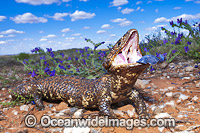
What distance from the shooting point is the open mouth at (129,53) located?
2.81 meters

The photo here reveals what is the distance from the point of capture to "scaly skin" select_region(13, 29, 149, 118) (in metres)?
2.81

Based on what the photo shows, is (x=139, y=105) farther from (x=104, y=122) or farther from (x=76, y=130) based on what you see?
(x=76, y=130)

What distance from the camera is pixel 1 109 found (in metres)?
4.10

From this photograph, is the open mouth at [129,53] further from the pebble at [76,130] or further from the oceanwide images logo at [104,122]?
the pebble at [76,130]

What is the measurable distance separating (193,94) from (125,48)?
2062 millimetres

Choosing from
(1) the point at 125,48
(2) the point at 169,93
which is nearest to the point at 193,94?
(2) the point at 169,93

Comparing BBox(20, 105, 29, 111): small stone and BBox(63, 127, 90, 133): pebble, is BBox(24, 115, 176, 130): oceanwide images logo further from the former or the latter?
BBox(20, 105, 29, 111): small stone

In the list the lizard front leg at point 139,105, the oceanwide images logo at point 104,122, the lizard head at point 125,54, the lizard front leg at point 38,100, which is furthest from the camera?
the lizard front leg at point 38,100

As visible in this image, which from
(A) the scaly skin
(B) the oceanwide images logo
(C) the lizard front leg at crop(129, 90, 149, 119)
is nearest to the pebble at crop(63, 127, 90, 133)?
(B) the oceanwide images logo

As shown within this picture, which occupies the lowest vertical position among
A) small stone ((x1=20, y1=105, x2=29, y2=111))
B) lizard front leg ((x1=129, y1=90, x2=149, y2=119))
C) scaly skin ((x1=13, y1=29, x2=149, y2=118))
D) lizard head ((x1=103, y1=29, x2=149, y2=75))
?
small stone ((x1=20, y1=105, x2=29, y2=111))

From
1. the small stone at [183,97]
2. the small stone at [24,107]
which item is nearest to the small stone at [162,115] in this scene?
the small stone at [183,97]

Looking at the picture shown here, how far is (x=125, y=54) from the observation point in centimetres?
288

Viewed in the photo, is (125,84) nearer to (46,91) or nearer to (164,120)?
(164,120)

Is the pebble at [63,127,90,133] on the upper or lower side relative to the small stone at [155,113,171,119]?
lower
